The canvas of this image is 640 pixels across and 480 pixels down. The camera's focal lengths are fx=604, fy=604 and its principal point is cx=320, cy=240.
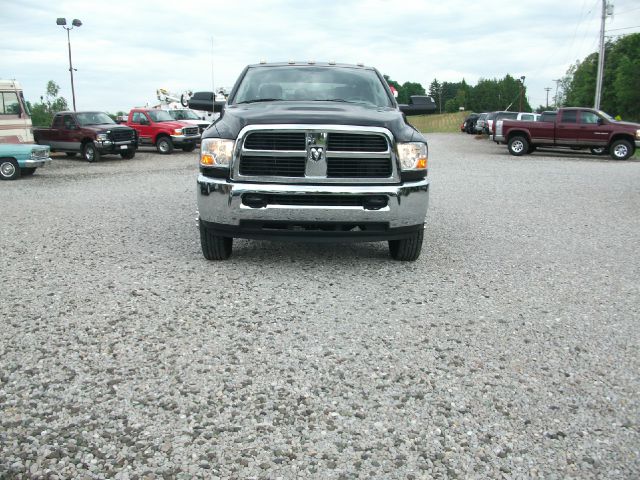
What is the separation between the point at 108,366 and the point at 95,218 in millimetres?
5825

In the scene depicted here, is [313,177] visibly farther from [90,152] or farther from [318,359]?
[90,152]

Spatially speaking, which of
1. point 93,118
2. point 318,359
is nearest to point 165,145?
point 93,118

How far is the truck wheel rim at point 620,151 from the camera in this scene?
74.7ft

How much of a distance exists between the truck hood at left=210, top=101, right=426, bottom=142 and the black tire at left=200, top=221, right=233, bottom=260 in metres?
0.92

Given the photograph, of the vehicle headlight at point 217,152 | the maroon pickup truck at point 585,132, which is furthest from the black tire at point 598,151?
the vehicle headlight at point 217,152

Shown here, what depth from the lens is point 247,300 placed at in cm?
476

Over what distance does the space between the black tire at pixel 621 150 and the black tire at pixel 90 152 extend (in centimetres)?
1921

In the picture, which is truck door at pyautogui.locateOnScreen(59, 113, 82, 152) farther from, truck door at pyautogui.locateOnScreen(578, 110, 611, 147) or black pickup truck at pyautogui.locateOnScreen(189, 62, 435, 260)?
truck door at pyautogui.locateOnScreen(578, 110, 611, 147)

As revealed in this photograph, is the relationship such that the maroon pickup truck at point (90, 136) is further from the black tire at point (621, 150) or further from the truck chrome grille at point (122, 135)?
the black tire at point (621, 150)

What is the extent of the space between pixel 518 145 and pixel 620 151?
3705mm

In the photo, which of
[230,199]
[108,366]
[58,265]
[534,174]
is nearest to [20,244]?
[58,265]

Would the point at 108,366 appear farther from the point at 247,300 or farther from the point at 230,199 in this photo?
the point at 230,199

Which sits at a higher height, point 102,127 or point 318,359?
point 102,127

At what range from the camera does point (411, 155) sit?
543 cm
